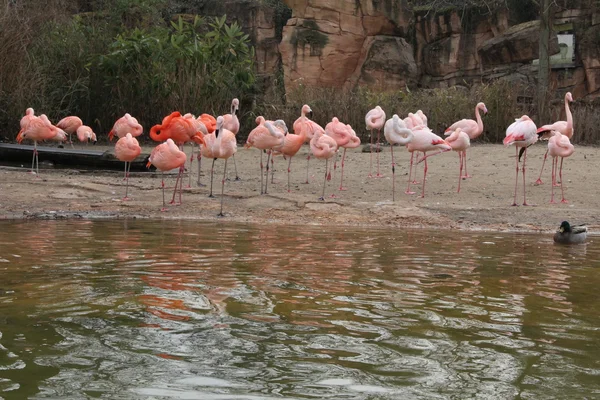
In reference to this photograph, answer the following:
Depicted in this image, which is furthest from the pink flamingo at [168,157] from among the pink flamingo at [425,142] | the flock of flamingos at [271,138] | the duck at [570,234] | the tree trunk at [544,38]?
the tree trunk at [544,38]

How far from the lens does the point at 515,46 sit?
2477cm

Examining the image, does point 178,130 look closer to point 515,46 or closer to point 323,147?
point 323,147

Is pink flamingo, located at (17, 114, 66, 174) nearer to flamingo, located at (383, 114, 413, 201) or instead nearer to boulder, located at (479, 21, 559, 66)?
flamingo, located at (383, 114, 413, 201)

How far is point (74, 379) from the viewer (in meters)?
3.50

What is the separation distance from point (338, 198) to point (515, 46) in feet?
50.4

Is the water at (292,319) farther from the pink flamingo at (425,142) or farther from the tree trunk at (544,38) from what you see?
the tree trunk at (544,38)

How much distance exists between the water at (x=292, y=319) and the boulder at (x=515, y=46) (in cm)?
1785

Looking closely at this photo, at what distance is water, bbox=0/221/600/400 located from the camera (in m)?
3.52

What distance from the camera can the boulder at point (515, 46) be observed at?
2453cm

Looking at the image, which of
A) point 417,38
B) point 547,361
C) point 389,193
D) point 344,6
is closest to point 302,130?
point 389,193

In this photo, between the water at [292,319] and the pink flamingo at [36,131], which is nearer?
the water at [292,319]

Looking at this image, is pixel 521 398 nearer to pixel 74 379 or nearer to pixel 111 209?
pixel 74 379

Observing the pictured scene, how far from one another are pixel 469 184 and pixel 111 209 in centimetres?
502

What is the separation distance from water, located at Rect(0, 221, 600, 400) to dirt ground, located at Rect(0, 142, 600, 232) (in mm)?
1883
